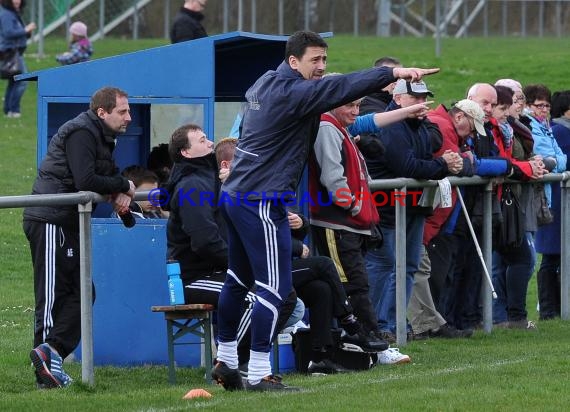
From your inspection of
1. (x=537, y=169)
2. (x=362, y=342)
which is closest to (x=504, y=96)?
(x=537, y=169)

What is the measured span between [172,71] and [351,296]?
2.05 m

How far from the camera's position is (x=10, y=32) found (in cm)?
2548

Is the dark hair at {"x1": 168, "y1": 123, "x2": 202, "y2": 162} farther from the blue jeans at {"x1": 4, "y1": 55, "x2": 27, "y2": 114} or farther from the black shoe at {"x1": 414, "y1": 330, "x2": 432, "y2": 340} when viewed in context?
the blue jeans at {"x1": 4, "y1": 55, "x2": 27, "y2": 114}

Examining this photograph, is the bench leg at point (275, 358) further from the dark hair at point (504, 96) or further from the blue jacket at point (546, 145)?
the blue jacket at point (546, 145)

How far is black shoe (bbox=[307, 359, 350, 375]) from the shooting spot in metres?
9.62

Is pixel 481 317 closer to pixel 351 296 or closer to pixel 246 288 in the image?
pixel 351 296

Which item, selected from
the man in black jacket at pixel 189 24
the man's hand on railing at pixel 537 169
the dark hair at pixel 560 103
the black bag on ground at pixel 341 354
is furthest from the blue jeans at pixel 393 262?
the man in black jacket at pixel 189 24

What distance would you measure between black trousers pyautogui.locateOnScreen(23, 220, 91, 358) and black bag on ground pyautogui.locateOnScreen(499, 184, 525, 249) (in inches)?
173

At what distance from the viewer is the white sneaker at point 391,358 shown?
9844 mm

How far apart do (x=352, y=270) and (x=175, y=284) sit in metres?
1.30

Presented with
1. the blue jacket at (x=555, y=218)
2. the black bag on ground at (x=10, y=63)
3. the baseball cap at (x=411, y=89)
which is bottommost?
the blue jacket at (x=555, y=218)

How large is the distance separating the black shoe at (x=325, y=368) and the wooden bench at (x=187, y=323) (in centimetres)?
76

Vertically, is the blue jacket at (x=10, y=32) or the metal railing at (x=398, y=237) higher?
the blue jacket at (x=10, y=32)

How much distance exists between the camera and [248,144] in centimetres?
834
